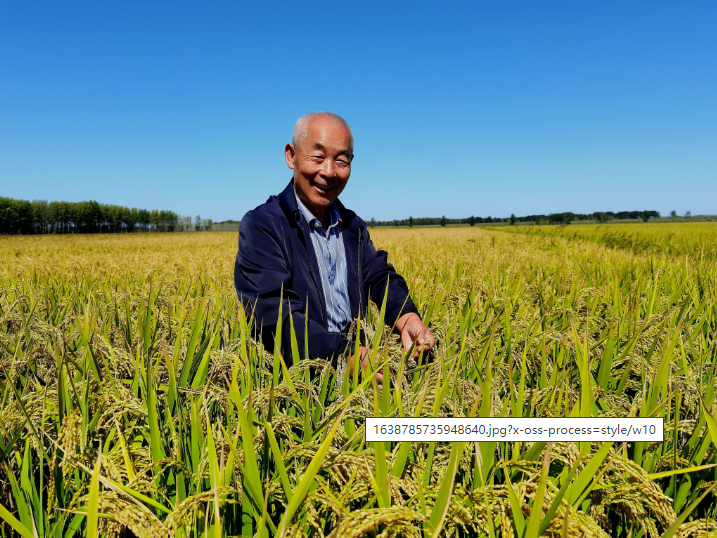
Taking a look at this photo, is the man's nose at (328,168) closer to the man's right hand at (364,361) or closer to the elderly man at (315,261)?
the elderly man at (315,261)

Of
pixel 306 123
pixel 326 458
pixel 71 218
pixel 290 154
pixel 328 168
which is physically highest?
pixel 71 218

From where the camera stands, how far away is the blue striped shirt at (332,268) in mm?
2338

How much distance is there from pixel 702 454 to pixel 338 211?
2.13 metres

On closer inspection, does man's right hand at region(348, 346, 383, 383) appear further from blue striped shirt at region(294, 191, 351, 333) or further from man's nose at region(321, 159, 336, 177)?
man's nose at region(321, 159, 336, 177)

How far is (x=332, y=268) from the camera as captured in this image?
2.43m

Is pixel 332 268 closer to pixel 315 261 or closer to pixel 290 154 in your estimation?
pixel 315 261

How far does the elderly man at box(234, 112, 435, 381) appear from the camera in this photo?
176 centimetres

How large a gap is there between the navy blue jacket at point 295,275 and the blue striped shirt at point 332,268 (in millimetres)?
60

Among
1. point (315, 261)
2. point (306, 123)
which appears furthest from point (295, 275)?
point (306, 123)

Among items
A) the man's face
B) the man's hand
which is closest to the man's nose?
the man's face

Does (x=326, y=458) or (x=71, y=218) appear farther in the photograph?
(x=71, y=218)

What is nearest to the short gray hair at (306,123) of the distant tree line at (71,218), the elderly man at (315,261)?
the elderly man at (315,261)

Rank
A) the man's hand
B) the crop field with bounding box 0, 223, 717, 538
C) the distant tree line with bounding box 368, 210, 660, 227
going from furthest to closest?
the distant tree line with bounding box 368, 210, 660, 227
the man's hand
the crop field with bounding box 0, 223, 717, 538

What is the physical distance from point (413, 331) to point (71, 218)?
104584 mm
